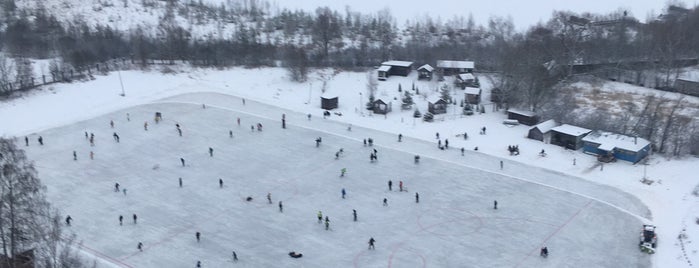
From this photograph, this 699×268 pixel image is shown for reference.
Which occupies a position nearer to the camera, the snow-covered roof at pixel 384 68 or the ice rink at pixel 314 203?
the ice rink at pixel 314 203

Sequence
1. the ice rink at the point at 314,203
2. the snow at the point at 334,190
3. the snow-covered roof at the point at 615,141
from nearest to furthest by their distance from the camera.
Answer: the ice rink at the point at 314,203
the snow at the point at 334,190
the snow-covered roof at the point at 615,141

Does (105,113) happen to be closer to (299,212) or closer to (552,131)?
(299,212)

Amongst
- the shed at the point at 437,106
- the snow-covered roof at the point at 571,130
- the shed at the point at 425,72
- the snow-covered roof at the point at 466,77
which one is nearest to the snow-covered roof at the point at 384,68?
the shed at the point at 425,72

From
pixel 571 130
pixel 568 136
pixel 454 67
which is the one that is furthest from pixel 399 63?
pixel 568 136

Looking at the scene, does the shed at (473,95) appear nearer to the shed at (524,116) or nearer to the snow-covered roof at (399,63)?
the shed at (524,116)

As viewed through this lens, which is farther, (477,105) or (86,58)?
(86,58)

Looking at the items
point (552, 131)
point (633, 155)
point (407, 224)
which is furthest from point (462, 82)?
point (407, 224)
